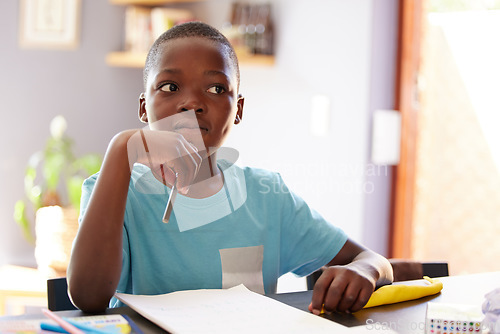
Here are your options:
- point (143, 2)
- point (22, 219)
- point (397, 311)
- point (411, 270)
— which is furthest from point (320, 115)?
point (397, 311)

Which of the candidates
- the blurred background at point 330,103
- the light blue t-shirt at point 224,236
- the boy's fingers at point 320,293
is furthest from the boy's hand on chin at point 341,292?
the blurred background at point 330,103

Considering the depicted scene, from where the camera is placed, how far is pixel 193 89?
36.4 inches

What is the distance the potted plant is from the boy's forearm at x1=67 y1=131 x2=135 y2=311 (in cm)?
148

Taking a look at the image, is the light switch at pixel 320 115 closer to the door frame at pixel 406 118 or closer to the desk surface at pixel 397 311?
the door frame at pixel 406 118

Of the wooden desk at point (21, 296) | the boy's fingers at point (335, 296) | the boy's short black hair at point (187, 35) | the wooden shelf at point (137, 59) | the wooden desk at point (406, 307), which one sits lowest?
the wooden desk at point (21, 296)

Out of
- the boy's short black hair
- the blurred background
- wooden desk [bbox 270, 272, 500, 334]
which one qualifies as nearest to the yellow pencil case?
wooden desk [bbox 270, 272, 500, 334]

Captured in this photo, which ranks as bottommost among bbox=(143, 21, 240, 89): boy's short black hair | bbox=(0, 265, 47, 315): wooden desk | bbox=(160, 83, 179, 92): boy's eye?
bbox=(0, 265, 47, 315): wooden desk

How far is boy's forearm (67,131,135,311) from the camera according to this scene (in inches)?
30.0

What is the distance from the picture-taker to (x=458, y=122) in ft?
10.3

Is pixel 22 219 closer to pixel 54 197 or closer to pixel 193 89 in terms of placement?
pixel 54 197

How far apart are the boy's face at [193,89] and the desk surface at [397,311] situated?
298 millimetres

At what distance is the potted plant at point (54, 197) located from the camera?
222 centimetres

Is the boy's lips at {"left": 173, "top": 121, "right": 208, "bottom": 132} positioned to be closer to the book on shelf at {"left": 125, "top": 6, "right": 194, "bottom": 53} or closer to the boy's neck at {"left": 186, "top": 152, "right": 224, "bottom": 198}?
the boy's neck at {"left": 186, "top": 152, "right": 224, "bottom": 198}

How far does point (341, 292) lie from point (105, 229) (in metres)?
0.31
